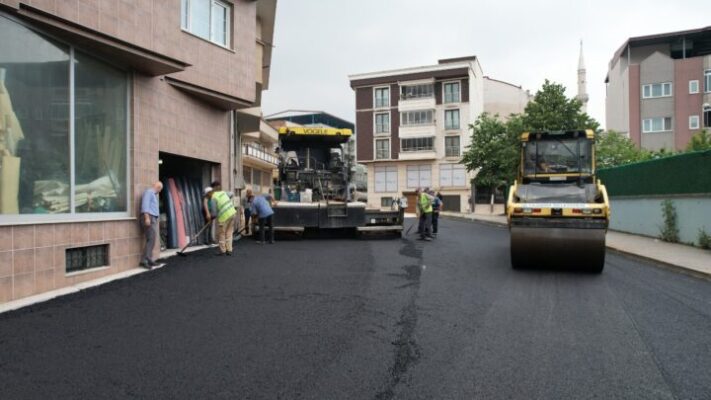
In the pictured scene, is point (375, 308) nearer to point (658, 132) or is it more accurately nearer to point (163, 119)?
point (163, 119)

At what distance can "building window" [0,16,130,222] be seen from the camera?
20.6ft

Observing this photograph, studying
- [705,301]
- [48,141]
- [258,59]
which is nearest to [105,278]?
[48,141]

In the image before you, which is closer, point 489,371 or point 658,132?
point 489,371

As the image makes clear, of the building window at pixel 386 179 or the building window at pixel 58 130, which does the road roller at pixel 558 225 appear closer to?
the building window at pixel 58 130

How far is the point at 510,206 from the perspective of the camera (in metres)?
9.09

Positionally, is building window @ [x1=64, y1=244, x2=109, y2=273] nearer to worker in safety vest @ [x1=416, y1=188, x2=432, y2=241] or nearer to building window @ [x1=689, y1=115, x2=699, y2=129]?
worker in safety vest @ [x1=416, y1=188, x2=432, y2=241]

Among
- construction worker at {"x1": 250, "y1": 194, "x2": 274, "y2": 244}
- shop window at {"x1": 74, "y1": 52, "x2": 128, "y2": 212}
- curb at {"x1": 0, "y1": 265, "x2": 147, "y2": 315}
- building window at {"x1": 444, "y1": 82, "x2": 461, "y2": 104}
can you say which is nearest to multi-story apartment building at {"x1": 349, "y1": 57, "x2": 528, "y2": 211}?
building window at {"x1": 444, "y1": 82, "x2": 461, "y2": 104}

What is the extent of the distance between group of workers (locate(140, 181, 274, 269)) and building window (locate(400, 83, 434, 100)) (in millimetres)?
35844

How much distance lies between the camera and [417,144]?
4934 cm

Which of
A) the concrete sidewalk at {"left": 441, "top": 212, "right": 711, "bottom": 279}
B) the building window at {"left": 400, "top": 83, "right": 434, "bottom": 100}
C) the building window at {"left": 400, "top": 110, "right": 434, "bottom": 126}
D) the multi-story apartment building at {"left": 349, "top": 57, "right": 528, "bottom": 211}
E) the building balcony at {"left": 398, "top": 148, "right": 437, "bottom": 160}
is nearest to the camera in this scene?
the concrete sidewalk at {"left": 441, "top": 212, "right": 711, "bottom": 279}

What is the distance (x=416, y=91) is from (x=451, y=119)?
4.44 meters

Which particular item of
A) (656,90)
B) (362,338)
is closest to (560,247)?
(362,338)

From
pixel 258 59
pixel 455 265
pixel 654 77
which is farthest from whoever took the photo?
pixel 654 77

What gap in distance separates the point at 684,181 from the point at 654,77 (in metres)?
33.5
